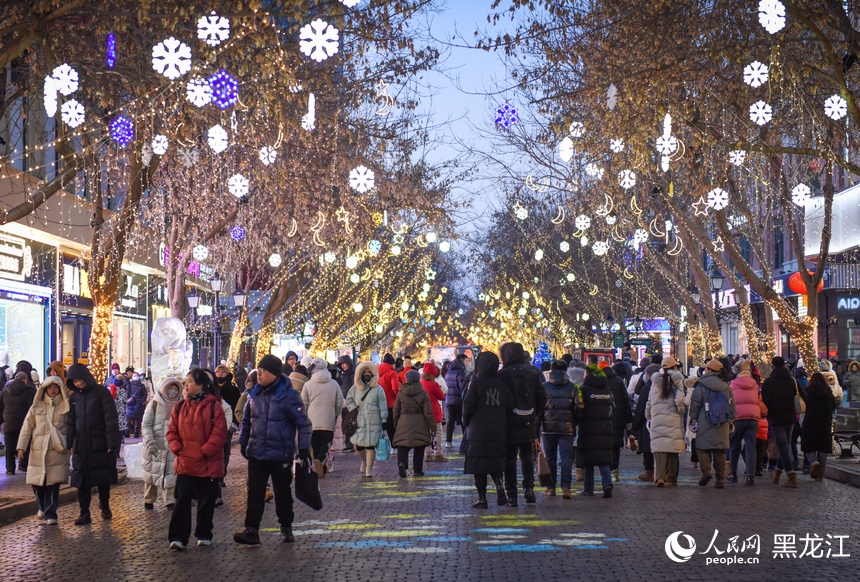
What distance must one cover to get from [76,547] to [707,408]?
9.28 m

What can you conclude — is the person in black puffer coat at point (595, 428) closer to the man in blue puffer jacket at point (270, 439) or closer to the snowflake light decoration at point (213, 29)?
the man in blue puffer jacket at point (270, 439)

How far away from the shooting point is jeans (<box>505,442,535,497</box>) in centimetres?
1477

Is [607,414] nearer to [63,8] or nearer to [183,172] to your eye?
[63,8]

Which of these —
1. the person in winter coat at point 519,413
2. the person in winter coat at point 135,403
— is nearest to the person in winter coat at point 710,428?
the person in winter coat at point 519,413

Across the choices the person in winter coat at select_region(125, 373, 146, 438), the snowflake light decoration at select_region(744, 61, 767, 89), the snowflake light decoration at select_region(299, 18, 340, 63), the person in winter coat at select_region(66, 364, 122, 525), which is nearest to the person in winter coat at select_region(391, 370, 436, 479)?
the person in winter coat at select_region(66, 364, 122, 525)

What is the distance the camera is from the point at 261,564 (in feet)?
34.6

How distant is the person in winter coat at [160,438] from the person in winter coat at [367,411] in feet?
17.3

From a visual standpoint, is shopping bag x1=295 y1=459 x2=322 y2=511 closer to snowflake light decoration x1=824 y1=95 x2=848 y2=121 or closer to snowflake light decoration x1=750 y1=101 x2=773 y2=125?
snowflake light decoration x1=750 y1=101 x2=773 y2=125

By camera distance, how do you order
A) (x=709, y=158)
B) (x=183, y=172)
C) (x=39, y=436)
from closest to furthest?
(x=39, y=436) < (x=709, y=158) < (x=183, y=172)

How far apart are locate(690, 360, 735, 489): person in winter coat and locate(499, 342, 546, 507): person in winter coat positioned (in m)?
3.63

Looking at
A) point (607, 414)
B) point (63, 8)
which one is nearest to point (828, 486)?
point (607, 414)

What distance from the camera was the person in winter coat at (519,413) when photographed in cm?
1481

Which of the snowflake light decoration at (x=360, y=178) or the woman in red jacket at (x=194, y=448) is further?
the snowflake light decoration at (x=360, y=178)

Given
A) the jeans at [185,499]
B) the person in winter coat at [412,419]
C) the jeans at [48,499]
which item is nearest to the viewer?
the jeans at [185,499]
